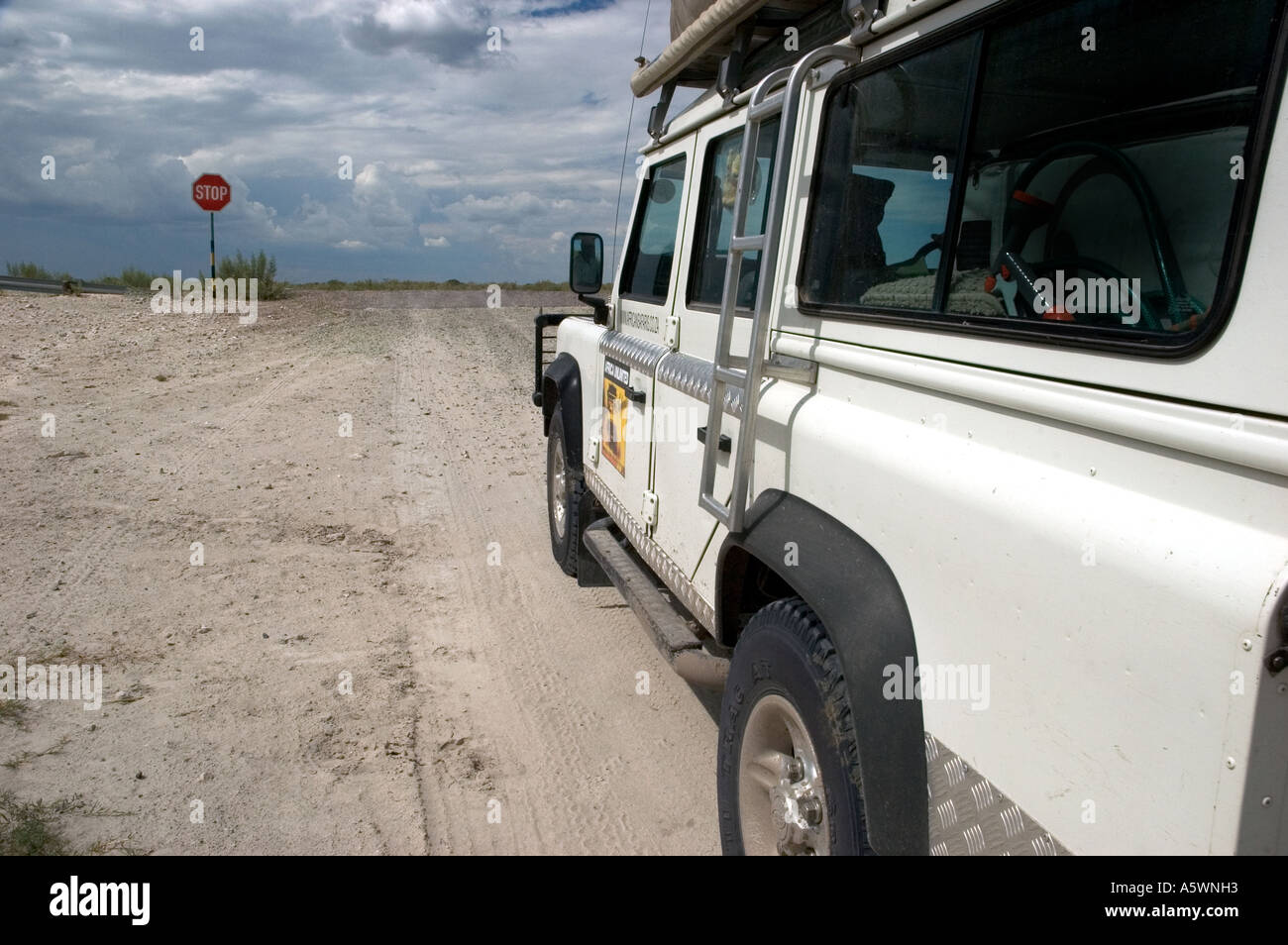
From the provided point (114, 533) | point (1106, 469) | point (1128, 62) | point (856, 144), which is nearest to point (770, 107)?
point (856, 144)

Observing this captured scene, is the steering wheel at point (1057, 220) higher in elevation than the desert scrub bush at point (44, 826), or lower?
higher

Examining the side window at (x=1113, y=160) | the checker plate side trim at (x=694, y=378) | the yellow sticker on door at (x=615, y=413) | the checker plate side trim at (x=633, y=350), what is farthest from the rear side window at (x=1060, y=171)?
the yellow sticker on door at (x=615, y=413)

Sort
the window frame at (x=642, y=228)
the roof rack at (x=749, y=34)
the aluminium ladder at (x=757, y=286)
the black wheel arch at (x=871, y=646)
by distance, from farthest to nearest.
A: 1. the window frame at (x=642, y=228)
2. the roof rack at (x=749, y=34)
3. the aluminium ladder at (x=757, y=286)
4. the black wheel arch at (x=871, y=646)

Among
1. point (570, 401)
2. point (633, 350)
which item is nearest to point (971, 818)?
point (633, 350)

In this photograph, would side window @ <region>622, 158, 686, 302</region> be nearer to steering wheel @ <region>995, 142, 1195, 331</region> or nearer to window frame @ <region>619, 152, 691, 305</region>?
window frame @ <region>619, 152, 691, 305</region>

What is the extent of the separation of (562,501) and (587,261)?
5.07ft

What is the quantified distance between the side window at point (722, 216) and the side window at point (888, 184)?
0.41 m

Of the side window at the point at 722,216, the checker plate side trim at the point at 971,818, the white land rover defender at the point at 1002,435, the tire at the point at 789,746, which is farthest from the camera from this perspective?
the side window at the point at 722,216

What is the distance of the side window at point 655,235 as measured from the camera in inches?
155

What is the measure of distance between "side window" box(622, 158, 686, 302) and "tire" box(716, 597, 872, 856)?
1883 millimetres

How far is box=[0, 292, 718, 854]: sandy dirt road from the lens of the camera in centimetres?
333

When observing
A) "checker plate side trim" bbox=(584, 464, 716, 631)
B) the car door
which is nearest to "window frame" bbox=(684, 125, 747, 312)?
the car door

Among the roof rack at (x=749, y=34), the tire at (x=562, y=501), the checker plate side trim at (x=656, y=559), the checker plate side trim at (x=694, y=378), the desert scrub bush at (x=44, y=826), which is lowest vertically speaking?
the desert scrub bush at (x=44, y=826)

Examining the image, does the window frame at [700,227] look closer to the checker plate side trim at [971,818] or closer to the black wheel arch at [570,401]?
the black wheel arch at [570,401]
